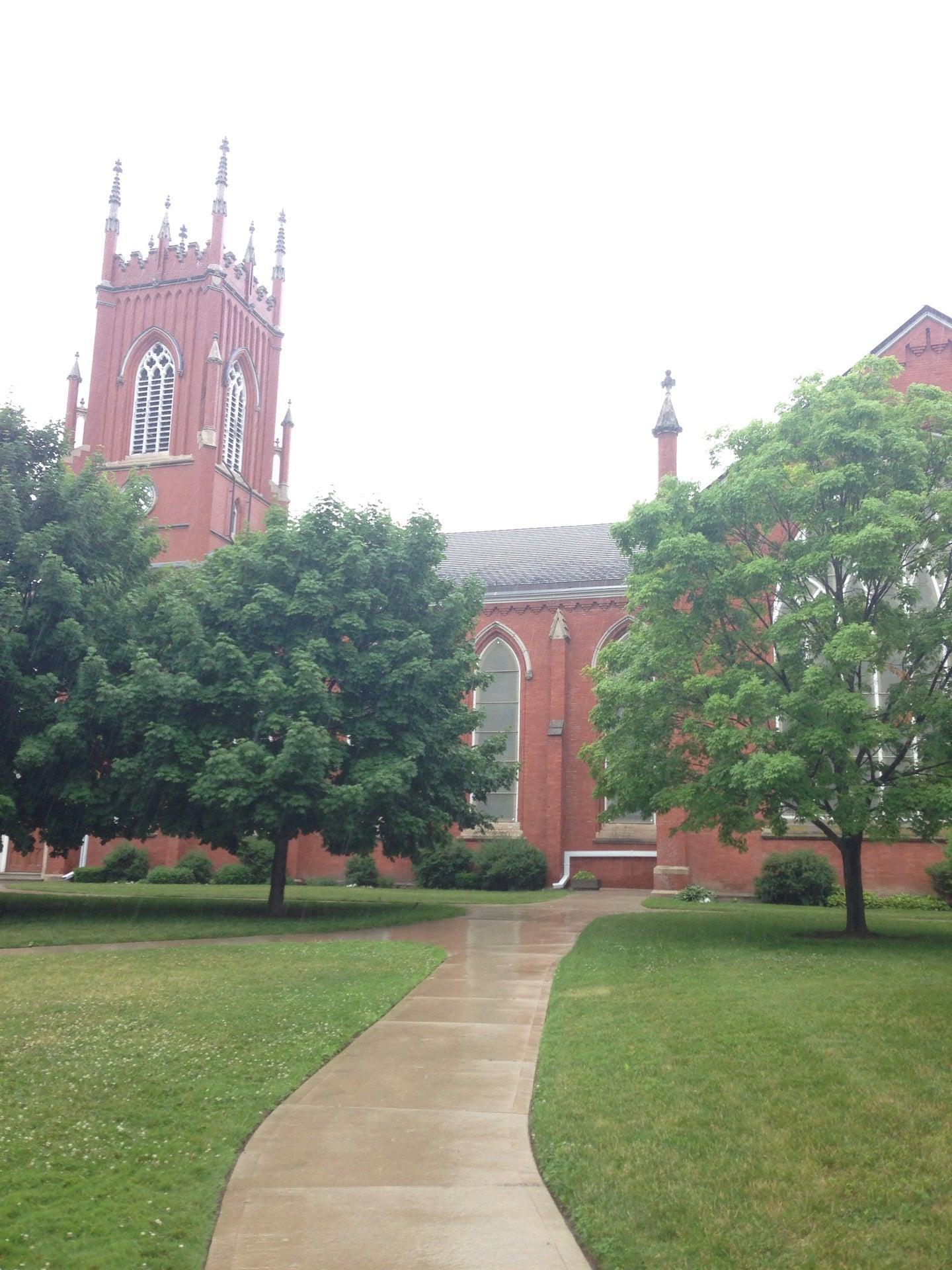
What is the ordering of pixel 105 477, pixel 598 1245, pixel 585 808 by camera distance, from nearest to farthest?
pixel 598 1245 < pixel 105 477 < pixel 585 808

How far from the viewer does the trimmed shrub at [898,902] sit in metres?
26.2

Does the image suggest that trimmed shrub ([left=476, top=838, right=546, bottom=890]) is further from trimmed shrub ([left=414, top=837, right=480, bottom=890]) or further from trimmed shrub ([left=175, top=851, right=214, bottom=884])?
trimmed shrub ([left=175, top=851, right=214, bottom=884])

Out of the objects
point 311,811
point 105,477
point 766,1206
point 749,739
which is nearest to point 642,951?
point 749,739

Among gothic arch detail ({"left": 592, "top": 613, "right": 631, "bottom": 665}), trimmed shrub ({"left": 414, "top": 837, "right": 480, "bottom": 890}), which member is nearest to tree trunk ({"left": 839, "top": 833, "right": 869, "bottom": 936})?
trimmed shrub ({"left": 414, "top": 837, "right": 480, "bottom": 890})

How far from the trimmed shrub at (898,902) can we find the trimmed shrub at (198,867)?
61.1 ft

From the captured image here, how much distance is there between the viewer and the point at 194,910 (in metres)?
21.5

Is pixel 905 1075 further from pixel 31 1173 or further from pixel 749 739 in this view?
pixel 749 739

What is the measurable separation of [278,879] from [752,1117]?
15.4 meters

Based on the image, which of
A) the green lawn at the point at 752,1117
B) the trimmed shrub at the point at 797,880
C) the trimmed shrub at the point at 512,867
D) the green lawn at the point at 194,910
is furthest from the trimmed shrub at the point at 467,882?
the green lawn at the point at 752,1117

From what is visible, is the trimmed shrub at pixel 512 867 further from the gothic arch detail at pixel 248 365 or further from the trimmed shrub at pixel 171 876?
the gothic arch detail at pixel 248 365

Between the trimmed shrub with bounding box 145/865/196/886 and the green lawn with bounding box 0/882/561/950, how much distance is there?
132 cm

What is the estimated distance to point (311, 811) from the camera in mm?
19703

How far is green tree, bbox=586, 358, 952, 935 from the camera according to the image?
15664 millimetres

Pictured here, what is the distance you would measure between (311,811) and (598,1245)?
1513 centimetres
